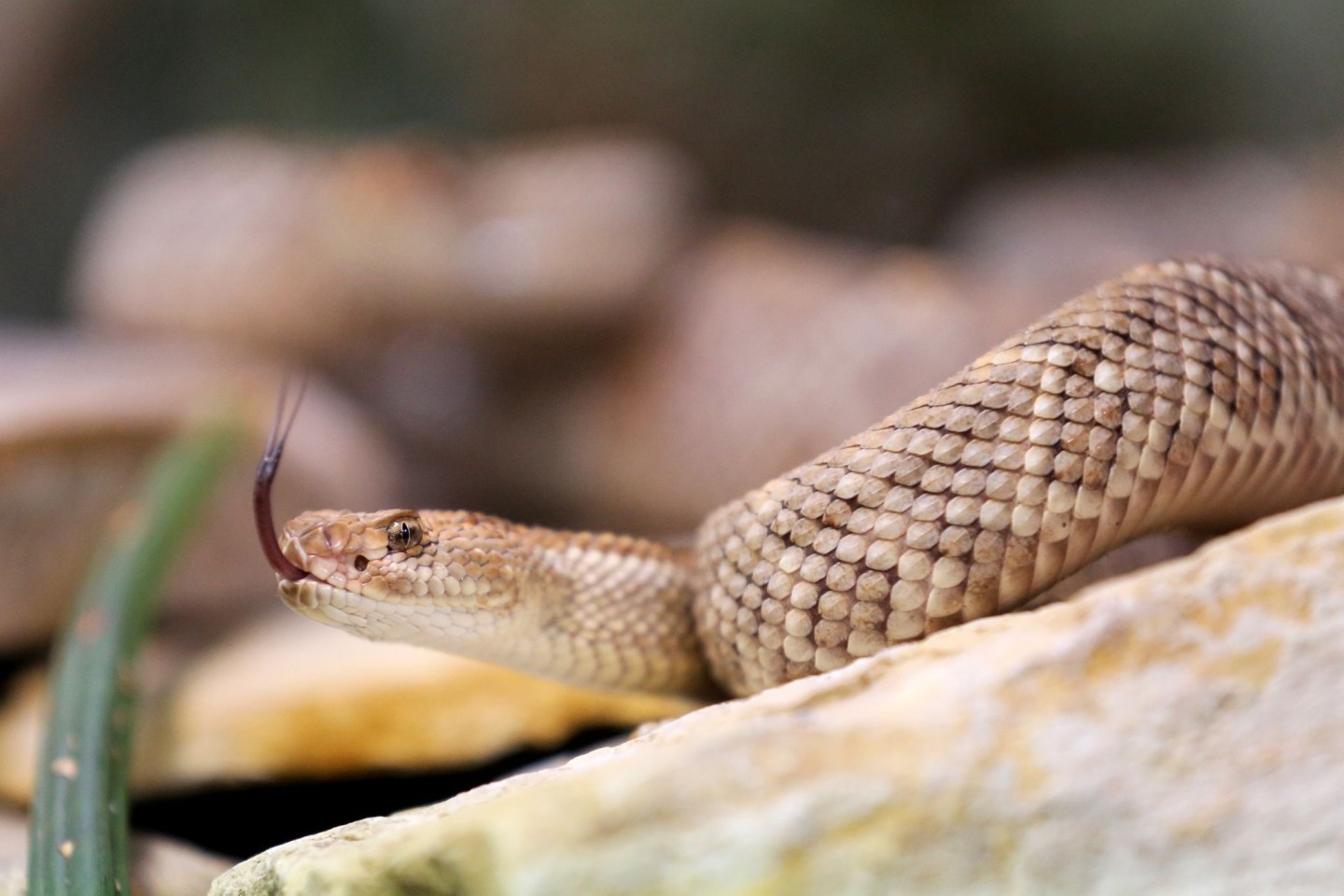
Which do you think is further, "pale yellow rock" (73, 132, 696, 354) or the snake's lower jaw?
"pale yellow rock" (73, 132, 696, 354)

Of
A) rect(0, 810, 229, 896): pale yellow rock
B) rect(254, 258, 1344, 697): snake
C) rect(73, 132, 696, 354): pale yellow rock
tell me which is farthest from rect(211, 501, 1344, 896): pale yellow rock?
rect(73, 132, 696, 354): pale yellow rock

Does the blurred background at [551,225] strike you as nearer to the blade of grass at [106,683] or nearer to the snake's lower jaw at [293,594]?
the blade of grass at [106,683]

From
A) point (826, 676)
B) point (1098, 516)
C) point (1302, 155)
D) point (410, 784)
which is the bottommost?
point (410, 784)

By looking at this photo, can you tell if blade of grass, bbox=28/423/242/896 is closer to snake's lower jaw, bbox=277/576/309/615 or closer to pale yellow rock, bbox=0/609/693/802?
pale yellow rock, bbox=0/609/693/802

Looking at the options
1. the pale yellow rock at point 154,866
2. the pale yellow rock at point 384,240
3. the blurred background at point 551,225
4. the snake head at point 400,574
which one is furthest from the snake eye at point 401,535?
the pale yellow rock at point 384,240

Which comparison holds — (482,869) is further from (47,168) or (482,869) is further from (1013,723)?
(47,168)

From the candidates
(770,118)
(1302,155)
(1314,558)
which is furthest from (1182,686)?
(1302,155)

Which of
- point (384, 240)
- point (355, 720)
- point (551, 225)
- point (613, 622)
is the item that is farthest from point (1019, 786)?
point (384, 240)
